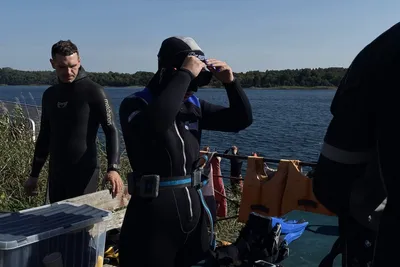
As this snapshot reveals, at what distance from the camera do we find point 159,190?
2334 millimetres

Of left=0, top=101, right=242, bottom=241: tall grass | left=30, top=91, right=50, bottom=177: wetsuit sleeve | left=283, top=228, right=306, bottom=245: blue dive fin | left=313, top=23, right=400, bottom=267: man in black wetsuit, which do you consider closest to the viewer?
left=313, top=23, right=400, bottom=267: man in black wetsuit

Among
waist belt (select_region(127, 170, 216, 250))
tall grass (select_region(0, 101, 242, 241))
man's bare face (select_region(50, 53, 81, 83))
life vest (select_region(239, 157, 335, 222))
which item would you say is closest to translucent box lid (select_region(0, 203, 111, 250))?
waist belt (select_region(127, 170, 216, 250))

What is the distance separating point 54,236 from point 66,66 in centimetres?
167

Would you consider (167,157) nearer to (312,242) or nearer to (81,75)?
(81,75)

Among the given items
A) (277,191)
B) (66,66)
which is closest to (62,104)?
(66,66)

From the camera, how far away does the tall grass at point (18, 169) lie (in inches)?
222

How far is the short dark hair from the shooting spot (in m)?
3.67

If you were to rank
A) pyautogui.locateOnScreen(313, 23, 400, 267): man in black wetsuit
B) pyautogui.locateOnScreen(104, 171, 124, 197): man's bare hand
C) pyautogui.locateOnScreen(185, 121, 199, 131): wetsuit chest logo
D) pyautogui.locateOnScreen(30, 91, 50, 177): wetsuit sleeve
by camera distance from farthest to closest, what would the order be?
pyautogui.locateOnScreen(30, 91, 50, 177): wetsuit sleeve
pyautogui.locateOnScreen(104, 171, 124, 197): man's bare hand
pyautogui.locateOnScreen(185, 121, 199, 131): wetsuit chest logo
pyautogui.locateOnScreen(313, 23, 400, 267): man in black wetsuit

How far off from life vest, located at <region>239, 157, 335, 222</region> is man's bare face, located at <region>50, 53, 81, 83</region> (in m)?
2.56

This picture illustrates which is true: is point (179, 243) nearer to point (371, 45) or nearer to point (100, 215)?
point (100, 215)

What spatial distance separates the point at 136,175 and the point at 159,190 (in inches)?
5.5

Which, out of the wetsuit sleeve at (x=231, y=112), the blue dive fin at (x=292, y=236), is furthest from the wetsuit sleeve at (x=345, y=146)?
the blue dive fin at (x=292, y=236)

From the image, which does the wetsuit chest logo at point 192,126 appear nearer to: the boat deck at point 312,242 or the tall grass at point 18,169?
the boat deck at point 312,242

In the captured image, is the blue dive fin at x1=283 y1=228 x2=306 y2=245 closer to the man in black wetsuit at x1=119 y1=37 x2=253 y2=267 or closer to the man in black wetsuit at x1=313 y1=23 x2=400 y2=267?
the man in black wetsuit at x1=119 y1=37 x2=253 y2=267
